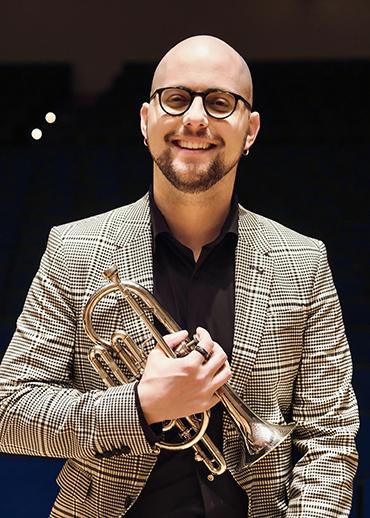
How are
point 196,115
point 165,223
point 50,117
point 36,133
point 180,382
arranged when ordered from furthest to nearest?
point 36,133 < point 50,117 < point 165,223 < point 196,115 < point 180,382

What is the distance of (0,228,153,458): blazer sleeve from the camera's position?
54.9 inches

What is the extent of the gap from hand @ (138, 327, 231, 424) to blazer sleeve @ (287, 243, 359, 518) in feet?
0.82

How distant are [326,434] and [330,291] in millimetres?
270

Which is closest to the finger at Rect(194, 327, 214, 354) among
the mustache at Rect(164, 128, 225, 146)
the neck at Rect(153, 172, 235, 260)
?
the neck at Rect(153, 172, 235, 260)

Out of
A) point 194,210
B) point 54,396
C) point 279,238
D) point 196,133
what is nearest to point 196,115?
point 196,133

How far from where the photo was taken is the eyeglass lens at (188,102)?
1527 mm

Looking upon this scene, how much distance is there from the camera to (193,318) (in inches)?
60.9

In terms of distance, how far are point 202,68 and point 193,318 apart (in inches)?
17.8

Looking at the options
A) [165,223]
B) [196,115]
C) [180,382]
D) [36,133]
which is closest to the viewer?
[180,382]

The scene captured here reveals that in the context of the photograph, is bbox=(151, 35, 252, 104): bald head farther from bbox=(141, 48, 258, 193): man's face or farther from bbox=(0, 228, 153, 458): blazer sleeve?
bbox=(0, 228, 153, 458): blazer sleeve

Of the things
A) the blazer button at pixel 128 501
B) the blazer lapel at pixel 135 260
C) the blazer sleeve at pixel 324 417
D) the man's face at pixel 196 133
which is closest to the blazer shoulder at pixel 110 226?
the blazer lapel at pixel 135 260

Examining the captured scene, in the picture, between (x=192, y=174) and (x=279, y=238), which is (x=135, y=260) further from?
(x=279, y=238)

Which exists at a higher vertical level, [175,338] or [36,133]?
[175,338]

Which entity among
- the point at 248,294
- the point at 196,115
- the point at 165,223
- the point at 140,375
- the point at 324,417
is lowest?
the point at 324,417
